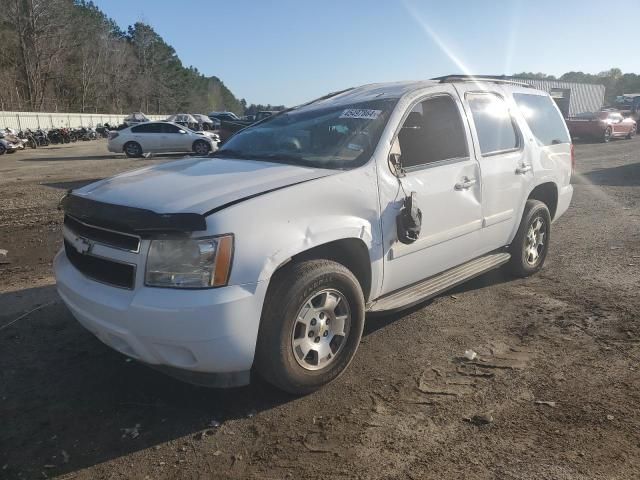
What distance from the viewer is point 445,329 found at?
4.16 metres

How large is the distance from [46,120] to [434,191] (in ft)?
154

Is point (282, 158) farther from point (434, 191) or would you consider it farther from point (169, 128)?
point (169, 128)

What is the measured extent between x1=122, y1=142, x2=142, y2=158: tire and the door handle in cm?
2018

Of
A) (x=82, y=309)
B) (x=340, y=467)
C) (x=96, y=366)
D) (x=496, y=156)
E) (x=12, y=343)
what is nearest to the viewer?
(x=340, y=467)

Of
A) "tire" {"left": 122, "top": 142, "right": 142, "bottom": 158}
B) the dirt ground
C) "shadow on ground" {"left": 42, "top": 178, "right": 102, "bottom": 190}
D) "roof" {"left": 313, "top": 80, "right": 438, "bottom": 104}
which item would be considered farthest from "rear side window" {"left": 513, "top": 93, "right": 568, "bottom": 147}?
"tire" {"left": 122, "top": 142, "right": 142, "bottom": 158}

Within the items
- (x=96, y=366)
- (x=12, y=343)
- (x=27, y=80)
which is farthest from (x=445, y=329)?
(x=27, y=80)

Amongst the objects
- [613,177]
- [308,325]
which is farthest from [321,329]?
[613,177]

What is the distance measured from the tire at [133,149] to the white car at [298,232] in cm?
1907

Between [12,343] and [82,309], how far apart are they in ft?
4.54

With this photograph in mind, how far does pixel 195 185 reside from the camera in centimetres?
311

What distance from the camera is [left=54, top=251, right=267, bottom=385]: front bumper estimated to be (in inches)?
103

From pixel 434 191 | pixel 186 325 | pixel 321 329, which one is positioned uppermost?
pixel 434 191

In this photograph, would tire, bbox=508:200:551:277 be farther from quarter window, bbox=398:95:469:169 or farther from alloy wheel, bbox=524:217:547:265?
quarter window, bbox=398:95:469:169

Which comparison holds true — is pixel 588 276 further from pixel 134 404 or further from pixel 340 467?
pixel 134 404
